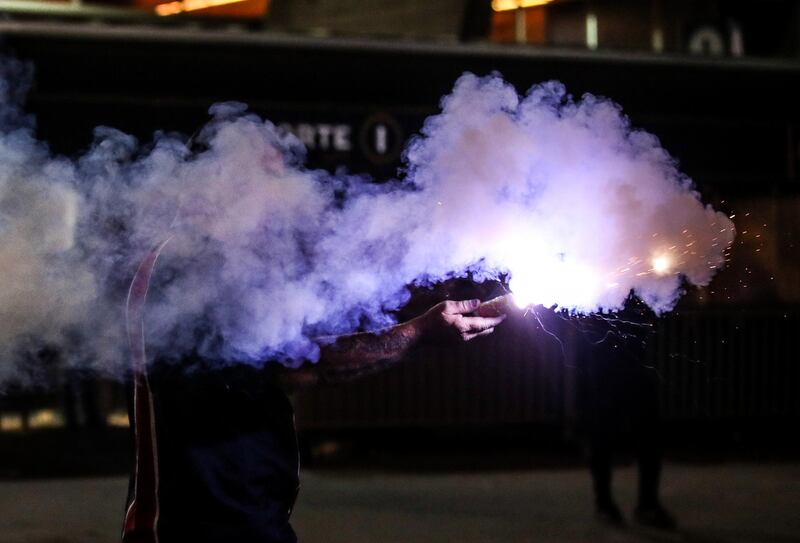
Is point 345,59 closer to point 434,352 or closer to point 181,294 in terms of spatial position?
point 434,352

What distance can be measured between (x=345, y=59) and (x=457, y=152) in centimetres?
540

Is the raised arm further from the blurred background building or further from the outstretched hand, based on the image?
the blurred background building

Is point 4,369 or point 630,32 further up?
point 630,32

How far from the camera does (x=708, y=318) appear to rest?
8438 millimetres

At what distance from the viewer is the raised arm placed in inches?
92.7

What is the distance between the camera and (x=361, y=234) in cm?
277

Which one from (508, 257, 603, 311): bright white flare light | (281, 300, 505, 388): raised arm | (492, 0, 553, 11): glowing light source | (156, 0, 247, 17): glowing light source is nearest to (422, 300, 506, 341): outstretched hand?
(281, 300, 505, 388): raised arm

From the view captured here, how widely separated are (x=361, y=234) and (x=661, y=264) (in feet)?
3.08

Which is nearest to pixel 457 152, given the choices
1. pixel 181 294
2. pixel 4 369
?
pixel 181 294

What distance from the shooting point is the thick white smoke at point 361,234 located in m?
2.45

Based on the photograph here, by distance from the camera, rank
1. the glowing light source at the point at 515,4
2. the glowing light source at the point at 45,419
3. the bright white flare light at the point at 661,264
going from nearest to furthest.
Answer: the bright white flare light at the point at 661,264 → the glowing light source at the point at 45,419 → the glowing light source at the point at 515,4

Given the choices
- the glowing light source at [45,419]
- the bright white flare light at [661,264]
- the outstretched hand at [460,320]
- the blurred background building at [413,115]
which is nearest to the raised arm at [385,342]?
the outstretched hand at [460,320]

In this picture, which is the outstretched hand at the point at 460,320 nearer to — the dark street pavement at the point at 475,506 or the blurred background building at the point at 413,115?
the dark street pavement at the point at 475,506

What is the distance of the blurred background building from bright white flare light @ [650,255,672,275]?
5.15 metres
